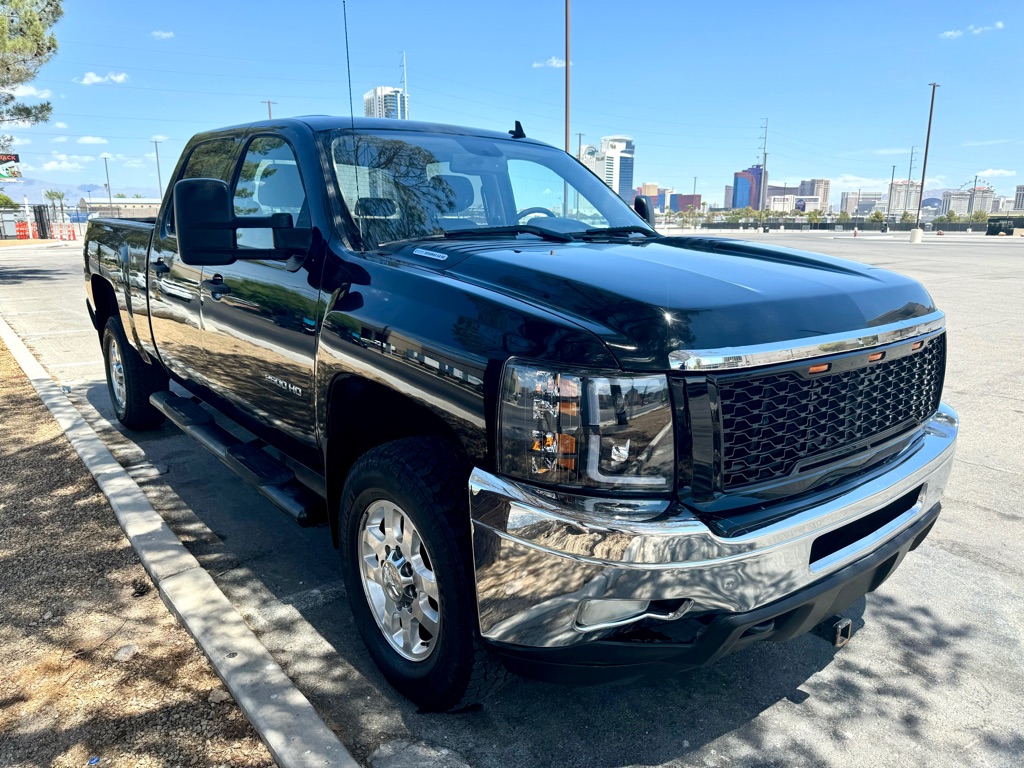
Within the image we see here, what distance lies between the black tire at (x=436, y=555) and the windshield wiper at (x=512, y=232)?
103 centimetres

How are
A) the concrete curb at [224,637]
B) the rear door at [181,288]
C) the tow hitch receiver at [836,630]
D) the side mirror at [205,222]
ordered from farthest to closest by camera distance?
the rear door at [181,288] → the side mirror at [205,222] → the tow hitch receiver at [836,630] → the concrete curb at [224,637]

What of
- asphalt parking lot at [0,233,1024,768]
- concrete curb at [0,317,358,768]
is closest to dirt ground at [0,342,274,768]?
concrete curb at [0,317,358,768]

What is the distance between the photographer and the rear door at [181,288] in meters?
4.10

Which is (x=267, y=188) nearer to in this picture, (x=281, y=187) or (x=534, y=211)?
(x=281, y=187)

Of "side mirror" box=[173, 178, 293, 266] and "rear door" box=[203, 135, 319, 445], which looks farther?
"rear door" box=[203, 135, 319, 445]

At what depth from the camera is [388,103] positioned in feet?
12.9

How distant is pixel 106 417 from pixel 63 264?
1991 cm

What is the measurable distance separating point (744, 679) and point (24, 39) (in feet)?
62.6

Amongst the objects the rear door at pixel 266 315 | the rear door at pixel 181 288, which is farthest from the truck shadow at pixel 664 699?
the rear door at pixel 181 288

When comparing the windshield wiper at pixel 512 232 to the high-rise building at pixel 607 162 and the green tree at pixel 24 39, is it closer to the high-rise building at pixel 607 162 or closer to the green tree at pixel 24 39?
the high-rise building at pixel 607 162

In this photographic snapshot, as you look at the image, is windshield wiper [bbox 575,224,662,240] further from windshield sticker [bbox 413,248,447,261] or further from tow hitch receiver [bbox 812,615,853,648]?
tow hitch receiver [bbox 812,615,853,648]

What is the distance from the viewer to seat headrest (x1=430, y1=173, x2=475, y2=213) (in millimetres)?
3410

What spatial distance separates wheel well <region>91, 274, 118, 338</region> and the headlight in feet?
15.7

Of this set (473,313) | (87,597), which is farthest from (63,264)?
(473,313)
